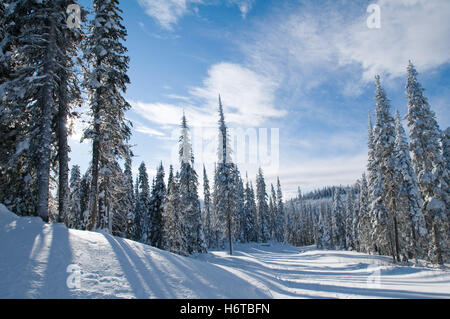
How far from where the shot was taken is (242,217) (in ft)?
201

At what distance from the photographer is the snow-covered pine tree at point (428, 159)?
907 inches

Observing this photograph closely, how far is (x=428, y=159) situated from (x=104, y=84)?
99.8 ft

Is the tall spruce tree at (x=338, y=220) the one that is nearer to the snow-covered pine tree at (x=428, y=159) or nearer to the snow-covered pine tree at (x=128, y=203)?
the snow-covered pine tree at (x=428, y=159)

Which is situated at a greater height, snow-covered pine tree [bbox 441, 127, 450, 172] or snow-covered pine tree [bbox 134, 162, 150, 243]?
snow-covered pine tree [bbox 441, 127, 450, 172]

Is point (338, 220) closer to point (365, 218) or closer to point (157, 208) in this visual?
point (365, 218)

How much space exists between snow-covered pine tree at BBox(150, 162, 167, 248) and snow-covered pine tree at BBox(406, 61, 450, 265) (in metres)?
30.4

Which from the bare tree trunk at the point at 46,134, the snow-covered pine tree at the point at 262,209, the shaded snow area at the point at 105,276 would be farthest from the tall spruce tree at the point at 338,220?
the bare tree trunk at the point at 46,134

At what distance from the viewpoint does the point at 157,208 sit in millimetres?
33969

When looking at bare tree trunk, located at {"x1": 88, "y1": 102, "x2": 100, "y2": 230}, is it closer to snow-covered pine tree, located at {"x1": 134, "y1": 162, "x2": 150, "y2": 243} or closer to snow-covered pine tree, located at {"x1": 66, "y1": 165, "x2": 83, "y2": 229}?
snow-covered pine tree, located at {"x1": 66, "y1": 165, "x2": 83, "y2": 229}

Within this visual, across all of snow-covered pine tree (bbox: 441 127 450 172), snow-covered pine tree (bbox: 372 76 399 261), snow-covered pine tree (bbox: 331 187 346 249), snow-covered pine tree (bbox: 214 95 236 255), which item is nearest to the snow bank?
snow-covered pine tree (bbox: 214 95 236 255)

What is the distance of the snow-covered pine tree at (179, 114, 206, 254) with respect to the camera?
116ft
